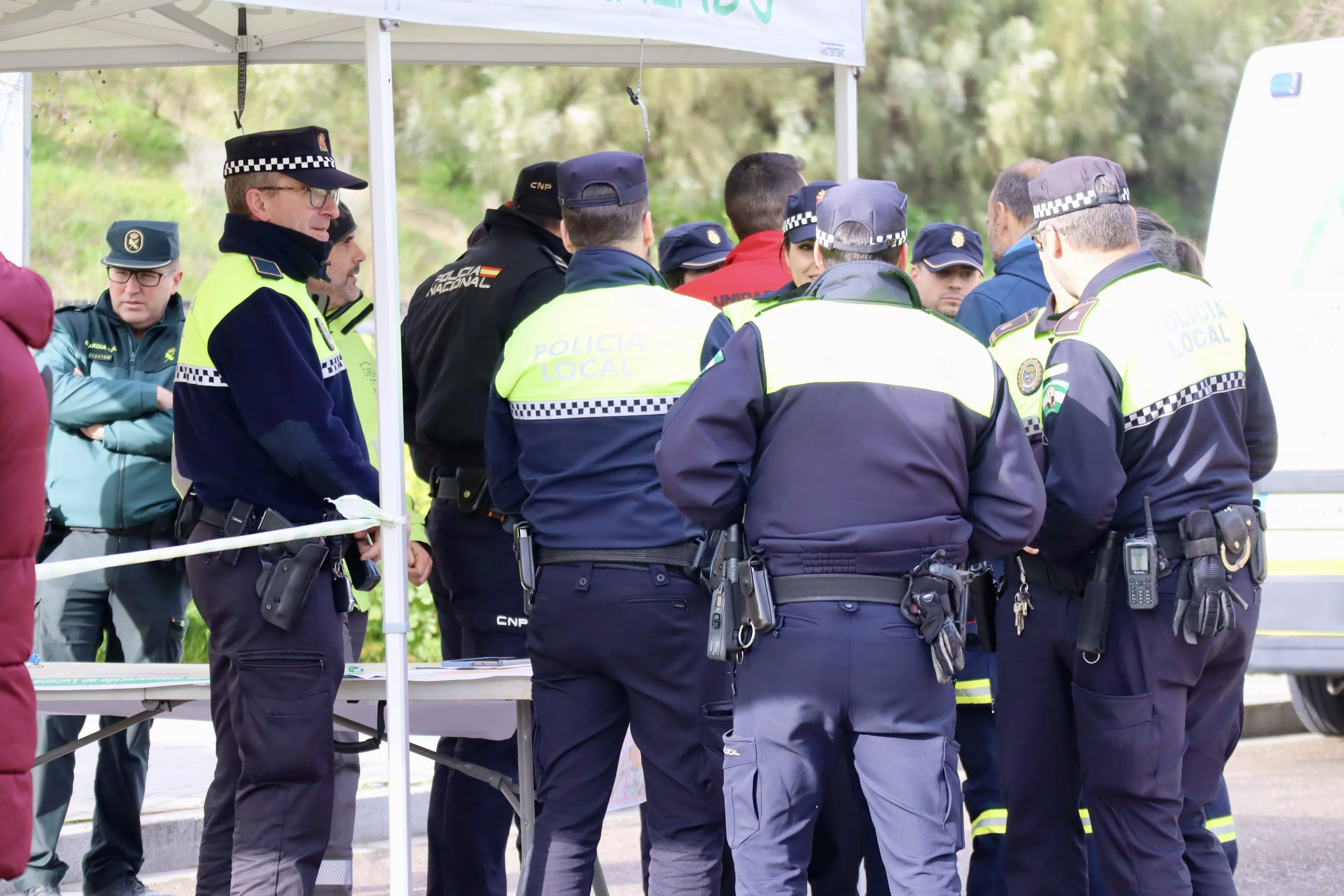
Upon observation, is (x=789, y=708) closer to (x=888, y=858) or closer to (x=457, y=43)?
(x=888, y=858)

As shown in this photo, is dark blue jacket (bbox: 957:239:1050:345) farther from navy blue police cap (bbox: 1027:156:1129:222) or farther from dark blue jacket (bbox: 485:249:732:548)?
dark blue jacket (bbox: 485:249:732:548)

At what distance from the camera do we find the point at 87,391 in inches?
218

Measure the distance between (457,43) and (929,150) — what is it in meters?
14.3

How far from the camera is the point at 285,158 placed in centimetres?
423

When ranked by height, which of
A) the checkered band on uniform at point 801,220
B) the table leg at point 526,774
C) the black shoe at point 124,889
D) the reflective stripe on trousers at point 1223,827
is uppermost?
the checkered band on uniform at point 801,220

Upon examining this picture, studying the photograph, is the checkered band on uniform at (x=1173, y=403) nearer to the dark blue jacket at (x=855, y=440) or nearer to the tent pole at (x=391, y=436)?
the dark blue jacket at (x=855, y=440)

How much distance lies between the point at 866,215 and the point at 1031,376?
0.69 metres

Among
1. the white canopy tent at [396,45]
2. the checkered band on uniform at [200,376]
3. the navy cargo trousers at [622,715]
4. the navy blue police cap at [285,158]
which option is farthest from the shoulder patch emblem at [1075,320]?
the checkered band on uniform at [200,376]

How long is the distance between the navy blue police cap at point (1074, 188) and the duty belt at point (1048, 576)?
2.84 feet

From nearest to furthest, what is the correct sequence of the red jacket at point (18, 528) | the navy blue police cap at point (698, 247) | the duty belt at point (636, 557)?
the red jacket at point (18, 528) → the duty belt at point (636, 557) → the navy blue police cap at point (698, 247)

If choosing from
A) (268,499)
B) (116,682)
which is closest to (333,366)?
(268,499)

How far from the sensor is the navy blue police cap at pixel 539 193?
4852 millimetres

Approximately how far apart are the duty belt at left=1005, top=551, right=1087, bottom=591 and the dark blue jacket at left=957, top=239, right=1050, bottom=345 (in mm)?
991

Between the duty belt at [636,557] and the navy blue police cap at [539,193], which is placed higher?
the navy blue police cap at [539,193]
